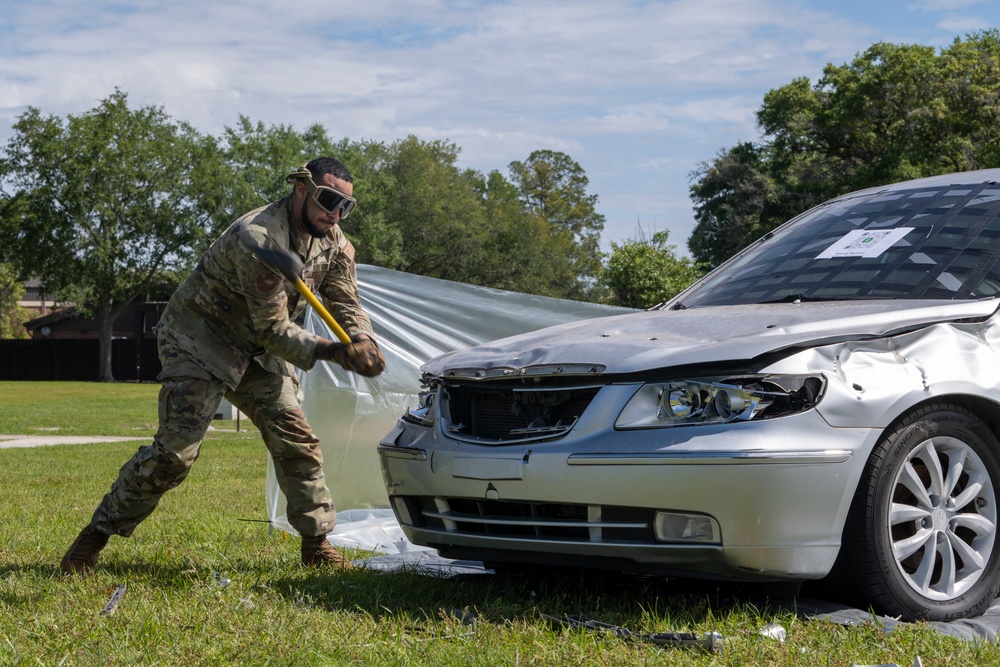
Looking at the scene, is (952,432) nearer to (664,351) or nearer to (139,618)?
(664,351)

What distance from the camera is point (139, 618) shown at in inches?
144

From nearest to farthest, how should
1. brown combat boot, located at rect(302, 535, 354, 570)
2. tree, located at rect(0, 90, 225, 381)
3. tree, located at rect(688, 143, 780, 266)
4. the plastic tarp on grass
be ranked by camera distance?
1. brown combat boot, located at rect(302, 535, 354, 570)
2. the plastic tarp on grass
3. tree, located at rect(688, 143, 780, 266)
4. tree, located at rect(0, 90, 225, 381)

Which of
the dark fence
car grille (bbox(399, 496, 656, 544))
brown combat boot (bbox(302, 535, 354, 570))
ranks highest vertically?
car grille (bbox(399, 496, 656, 544))

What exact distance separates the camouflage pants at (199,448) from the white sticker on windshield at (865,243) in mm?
2303

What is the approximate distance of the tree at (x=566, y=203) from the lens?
268ft

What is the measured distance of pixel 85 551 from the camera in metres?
4.70

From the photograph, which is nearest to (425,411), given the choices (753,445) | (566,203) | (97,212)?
(753,445)

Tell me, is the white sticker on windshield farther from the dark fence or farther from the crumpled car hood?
the dark fence

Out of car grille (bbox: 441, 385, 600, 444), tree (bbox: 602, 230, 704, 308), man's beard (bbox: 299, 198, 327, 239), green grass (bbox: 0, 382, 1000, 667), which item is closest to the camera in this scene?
green grass (bbox: 0, 382, 1000, 667)

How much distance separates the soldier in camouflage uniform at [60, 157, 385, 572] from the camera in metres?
4.43

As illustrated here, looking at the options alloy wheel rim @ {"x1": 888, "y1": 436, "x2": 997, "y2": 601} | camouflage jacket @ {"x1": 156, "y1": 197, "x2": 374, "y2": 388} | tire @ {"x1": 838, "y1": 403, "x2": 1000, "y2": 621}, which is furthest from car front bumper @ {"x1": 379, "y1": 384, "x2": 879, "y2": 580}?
camouflage jacket @ {"x1": 156, "y1": 197, "x2": 374, "y2": 388}

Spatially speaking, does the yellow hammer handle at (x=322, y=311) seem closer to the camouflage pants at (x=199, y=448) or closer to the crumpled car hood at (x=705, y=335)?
the crumpled car hood at (x=705, y=335)

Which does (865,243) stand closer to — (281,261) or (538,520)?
(538,520)

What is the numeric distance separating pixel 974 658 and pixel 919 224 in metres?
1.96
